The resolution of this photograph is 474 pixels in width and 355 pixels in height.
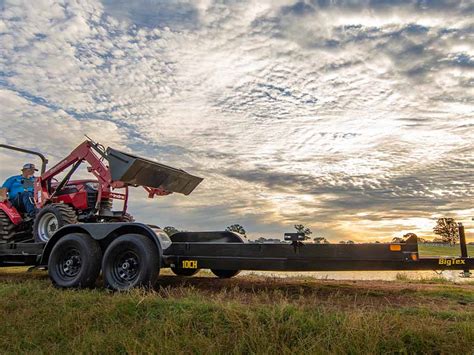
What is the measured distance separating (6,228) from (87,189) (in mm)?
2182

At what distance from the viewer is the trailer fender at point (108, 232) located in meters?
7.82

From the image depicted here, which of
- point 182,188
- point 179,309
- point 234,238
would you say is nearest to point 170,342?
point 179,309

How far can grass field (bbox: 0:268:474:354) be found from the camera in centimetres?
498

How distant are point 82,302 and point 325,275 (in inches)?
212

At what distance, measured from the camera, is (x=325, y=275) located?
1042cm

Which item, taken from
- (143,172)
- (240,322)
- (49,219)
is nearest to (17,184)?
(49,219)

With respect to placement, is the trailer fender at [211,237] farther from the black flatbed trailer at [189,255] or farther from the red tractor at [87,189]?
the red tractor at [87,189]

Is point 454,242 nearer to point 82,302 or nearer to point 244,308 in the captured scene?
point 244,308

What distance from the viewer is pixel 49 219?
1069cm

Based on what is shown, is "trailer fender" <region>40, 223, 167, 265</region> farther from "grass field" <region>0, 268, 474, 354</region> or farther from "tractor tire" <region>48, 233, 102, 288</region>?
"grass field" <region>0, 268, 474, 354</region>

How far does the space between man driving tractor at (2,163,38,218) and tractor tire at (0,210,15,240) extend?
48cm

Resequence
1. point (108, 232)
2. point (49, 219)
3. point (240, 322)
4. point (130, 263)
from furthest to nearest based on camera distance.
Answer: point (49, 219), point (108, 232), point (130, 263), point (240, 322)

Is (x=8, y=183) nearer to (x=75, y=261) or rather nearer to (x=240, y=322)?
(x=75, y=261)

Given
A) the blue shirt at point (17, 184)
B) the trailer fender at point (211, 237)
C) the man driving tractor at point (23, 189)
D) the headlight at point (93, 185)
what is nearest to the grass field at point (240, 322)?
the trailer fender at point (211, 237)
